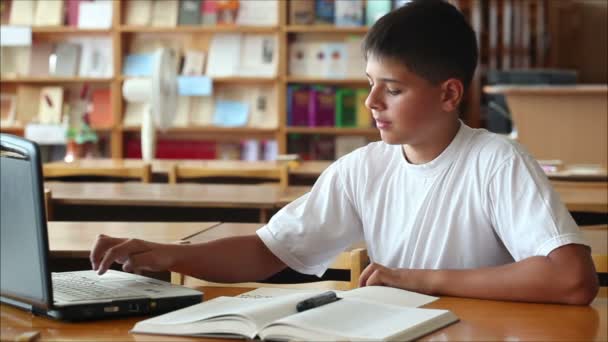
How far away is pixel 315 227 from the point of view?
6.24 ft

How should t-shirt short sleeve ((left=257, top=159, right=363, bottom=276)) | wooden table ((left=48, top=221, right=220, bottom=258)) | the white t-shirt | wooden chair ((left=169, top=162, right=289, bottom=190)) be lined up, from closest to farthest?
the white t-shirt
t-shirt short sleeve ((left=257, top=159, right=363, bottom=276))
wooden table ((left=48, top=221, right=220, bottom=258))
wooden chair ((left=169, top=162, right=289, bottom=190))

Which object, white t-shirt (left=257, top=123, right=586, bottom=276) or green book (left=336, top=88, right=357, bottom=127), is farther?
green book (left=336, top=88, right=357, bottom=127)

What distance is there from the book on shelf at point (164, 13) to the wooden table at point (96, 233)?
4280mm

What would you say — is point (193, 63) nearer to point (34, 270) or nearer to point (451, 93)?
point (451, 93)

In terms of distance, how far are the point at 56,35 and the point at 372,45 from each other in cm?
567

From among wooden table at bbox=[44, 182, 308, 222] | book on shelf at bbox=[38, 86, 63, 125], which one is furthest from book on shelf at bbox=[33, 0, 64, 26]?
wooden table at bbox=[44, 182, 308, 222]

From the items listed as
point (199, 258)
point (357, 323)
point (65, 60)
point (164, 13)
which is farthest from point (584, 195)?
point (65, 60)

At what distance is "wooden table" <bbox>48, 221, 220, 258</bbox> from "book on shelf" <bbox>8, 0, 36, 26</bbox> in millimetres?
4564

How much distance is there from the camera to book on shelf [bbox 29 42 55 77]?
693cm

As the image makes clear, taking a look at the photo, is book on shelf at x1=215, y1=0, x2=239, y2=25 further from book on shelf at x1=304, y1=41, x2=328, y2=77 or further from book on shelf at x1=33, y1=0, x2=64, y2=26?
book on shelf at x1=33, y1=0, x2=64, y2=26

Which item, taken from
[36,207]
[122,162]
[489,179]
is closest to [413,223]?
[489,179]

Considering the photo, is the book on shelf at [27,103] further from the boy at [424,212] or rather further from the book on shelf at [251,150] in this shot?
the boy at [424,212]

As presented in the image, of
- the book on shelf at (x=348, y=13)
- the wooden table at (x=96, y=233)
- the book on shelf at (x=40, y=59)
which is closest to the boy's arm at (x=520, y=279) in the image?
the wooden table at (x=96, y=233)

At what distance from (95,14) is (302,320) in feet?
19.3
